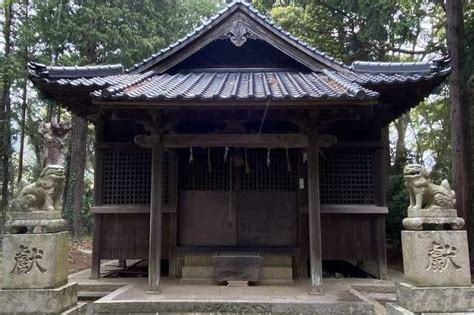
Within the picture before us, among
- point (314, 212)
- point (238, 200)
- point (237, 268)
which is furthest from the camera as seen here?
point (238, 200)

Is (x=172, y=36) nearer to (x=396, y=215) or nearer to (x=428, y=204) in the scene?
(x=396, y=215)

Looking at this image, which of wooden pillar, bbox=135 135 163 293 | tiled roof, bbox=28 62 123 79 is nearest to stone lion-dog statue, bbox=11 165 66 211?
wooden pillar, bbox=135 135 163 293

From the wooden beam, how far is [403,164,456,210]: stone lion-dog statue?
2041 mm

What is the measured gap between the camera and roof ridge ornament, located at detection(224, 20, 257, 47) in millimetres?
8578

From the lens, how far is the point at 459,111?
10.7 m

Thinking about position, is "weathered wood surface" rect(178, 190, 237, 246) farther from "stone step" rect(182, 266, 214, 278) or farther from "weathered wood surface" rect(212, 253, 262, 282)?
"weathered wood surface" rect(212, 253, 262, 282)

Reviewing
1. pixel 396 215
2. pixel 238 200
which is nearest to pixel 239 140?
pixel 238 200

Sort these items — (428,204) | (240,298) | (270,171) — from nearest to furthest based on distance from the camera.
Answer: (428,204)
(240,298)
(270,171)

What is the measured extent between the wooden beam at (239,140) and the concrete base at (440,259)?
2608mm

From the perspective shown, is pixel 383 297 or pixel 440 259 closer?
pixel 440 259

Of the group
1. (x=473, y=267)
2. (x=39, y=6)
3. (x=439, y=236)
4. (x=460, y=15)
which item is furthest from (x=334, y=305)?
(x=39, y=6)

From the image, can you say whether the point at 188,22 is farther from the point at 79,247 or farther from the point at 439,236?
the point at 439,236

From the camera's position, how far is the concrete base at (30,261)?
5.49m

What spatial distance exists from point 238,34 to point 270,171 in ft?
10.2
